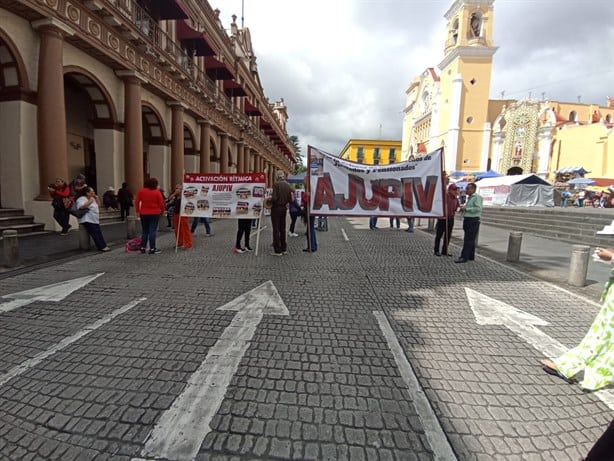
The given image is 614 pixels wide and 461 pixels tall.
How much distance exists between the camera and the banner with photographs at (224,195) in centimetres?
838

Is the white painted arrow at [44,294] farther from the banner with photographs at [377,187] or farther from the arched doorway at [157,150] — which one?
the arched doorway at [157,150]

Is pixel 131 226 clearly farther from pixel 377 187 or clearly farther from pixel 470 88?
pixel 470 88

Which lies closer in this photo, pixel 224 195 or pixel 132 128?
pixel 224 195

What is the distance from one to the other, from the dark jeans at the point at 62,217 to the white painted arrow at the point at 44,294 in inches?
220

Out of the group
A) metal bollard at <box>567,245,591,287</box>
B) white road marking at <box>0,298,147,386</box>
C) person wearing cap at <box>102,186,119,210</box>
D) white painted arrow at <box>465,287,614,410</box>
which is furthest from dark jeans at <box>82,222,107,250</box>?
metal bollard at <box>567,245,591,287</box>

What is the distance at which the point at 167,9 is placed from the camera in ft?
49.3

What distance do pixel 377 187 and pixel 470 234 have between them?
8.29ft

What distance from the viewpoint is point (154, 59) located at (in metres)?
14.6

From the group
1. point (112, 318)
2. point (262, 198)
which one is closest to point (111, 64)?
point (262, 198)

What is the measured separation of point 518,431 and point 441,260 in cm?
599

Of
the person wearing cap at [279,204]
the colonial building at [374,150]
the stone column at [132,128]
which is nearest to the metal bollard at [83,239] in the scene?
the person wearing cap at [279,204]

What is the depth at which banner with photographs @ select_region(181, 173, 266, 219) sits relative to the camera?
27.5 ft

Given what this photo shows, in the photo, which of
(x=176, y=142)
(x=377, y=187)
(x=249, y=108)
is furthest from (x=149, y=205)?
(x=249, y=108)

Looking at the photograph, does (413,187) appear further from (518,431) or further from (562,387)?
(518,431)
